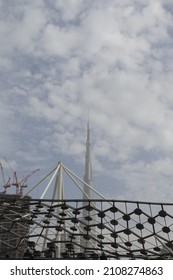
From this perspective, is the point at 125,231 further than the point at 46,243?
No

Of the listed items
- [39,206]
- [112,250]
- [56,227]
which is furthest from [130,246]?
[39,206]

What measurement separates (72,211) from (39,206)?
4.07m

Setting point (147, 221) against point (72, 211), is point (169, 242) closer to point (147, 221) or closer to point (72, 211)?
point (147, 221)

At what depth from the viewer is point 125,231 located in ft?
138

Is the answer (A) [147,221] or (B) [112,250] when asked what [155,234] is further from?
(B) [112,250]
